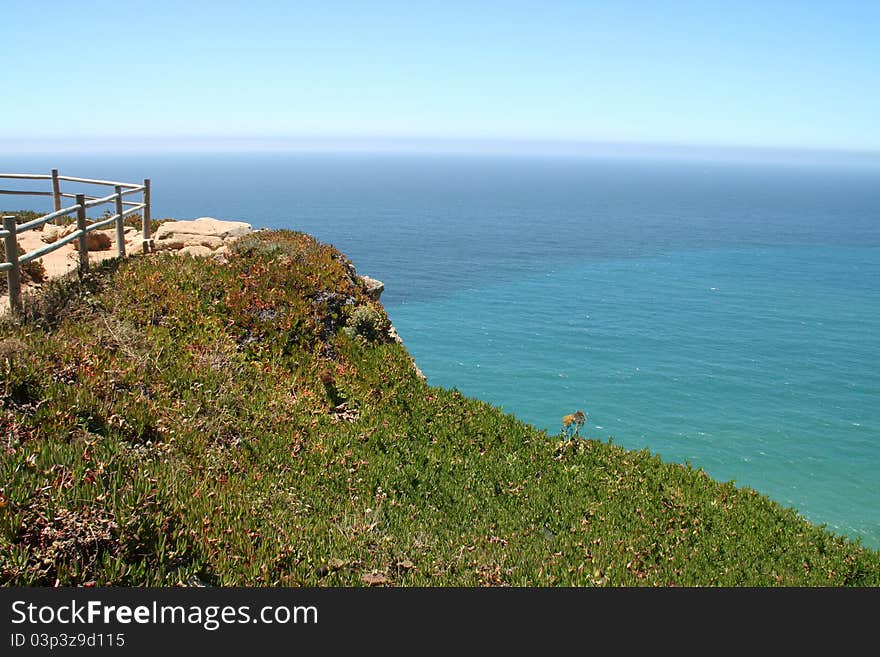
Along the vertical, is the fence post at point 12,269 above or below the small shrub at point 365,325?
above

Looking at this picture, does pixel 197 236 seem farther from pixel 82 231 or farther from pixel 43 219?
pixel 43 219

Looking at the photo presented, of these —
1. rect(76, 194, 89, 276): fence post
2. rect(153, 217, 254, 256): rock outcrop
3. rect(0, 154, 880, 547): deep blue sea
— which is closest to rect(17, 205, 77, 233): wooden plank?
rect(76, 194, 89, 276): fence post

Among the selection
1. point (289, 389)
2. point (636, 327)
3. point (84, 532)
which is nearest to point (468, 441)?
point (289, 389)

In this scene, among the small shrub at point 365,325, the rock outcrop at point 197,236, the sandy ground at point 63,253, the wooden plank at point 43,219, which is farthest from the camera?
the rock outcrop at point 197,236

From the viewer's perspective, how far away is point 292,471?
28.3 feet

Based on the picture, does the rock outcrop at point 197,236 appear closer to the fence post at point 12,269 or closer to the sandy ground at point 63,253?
the sandy ground at point 63,253

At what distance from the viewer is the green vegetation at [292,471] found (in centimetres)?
538

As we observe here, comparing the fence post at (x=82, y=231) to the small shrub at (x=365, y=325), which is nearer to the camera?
Answer: the fence post at (x=82, y=231)

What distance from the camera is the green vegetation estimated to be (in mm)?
5379

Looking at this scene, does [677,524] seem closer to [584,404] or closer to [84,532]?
[84,532]

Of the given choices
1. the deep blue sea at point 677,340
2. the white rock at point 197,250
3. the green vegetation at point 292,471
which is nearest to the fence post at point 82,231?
the green vegetation at point 292,471

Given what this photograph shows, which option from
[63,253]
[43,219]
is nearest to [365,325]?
[43,219]

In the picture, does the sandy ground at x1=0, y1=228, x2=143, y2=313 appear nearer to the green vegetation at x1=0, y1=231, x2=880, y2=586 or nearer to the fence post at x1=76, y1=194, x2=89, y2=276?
the fence post at x1=76, y1=194, x2=89, y2=276

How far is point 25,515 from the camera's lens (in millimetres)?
4797
